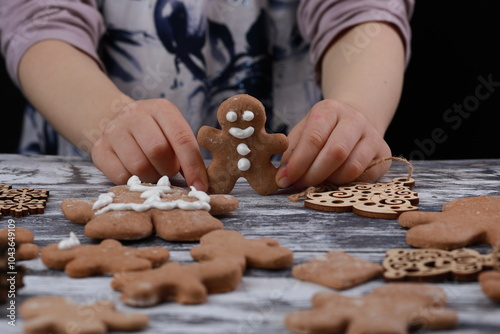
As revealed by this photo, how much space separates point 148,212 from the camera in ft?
2.82

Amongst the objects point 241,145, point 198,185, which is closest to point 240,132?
point 241,145

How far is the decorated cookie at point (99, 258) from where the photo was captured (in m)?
0.66

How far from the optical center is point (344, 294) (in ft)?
2.03

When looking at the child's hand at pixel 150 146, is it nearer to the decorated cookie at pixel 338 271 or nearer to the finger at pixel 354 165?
the finger at pixel 354 165

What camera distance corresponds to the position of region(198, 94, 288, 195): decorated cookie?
1.02m

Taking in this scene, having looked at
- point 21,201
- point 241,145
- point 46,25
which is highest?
point 46,25

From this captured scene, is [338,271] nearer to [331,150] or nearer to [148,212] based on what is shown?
[148,212]

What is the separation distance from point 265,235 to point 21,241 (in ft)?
1.12

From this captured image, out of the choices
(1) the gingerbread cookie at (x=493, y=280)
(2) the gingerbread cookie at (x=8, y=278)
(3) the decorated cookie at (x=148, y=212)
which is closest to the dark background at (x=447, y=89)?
(3) the decorated cookie at (x=148, y=212)

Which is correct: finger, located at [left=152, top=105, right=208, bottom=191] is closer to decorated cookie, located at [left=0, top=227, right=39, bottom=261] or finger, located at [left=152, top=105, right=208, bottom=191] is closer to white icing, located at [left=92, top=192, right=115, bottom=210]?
white icing, located at [left=92, top=192, right=115, bottom=210]

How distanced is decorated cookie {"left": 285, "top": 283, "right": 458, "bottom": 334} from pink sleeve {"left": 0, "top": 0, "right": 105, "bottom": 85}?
1.19 m

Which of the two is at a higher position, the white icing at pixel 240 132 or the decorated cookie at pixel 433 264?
the white icing at pixel 240 132

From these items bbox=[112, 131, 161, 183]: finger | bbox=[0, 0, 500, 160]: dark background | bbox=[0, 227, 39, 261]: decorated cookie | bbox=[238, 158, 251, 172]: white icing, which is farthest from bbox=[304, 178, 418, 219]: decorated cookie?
bbox=[0, 0, 500, 160]: dark background

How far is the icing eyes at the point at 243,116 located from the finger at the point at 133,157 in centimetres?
22
